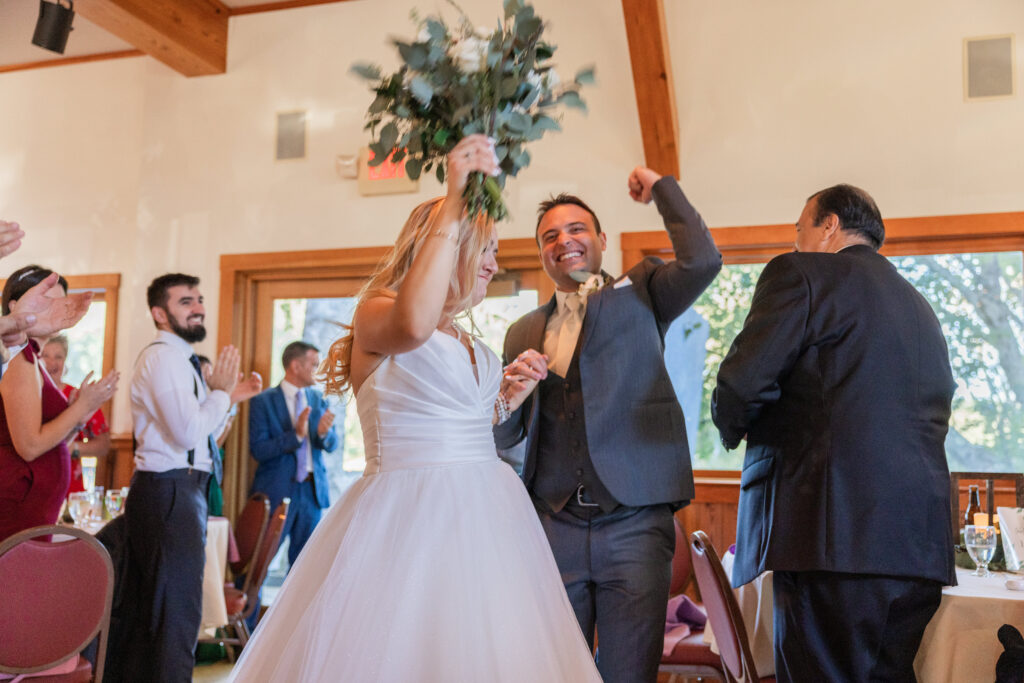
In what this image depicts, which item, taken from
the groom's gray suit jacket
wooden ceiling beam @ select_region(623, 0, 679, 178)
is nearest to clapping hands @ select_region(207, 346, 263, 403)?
the groom's gray suit jacket

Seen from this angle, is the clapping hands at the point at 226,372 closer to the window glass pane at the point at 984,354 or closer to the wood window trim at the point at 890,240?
the wood window trim at the point at 890,240

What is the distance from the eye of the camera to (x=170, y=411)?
3.69 metres

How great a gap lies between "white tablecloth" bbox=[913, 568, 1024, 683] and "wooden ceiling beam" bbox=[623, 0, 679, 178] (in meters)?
3.49

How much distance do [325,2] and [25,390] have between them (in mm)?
4147

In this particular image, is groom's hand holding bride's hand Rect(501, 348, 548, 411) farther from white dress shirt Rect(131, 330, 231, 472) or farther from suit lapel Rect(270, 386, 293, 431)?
suit lapel Rect(270, 386, 293, 431)

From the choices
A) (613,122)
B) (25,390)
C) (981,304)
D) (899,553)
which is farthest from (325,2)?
(899,553)

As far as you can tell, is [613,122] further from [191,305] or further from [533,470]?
[533,470]

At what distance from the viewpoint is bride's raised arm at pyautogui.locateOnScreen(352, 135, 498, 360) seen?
170cm

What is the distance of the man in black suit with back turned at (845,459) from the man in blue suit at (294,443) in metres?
4.02

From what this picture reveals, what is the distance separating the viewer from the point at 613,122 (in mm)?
5648

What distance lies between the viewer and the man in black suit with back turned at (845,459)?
2141 millimetres

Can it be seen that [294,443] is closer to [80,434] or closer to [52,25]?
[80,434]

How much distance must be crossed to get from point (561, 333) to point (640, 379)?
30cm

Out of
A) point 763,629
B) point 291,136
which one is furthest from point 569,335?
point 291,136
